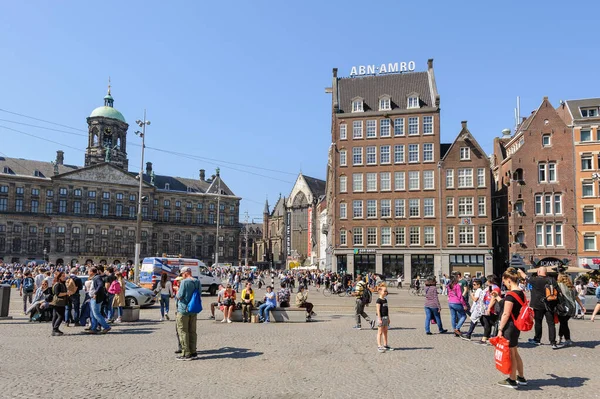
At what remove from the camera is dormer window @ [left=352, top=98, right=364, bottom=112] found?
55.2m

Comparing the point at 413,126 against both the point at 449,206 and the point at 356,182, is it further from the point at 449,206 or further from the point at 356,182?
the point at 449,206

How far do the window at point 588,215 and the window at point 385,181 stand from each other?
18.1 metres

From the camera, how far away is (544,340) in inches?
574

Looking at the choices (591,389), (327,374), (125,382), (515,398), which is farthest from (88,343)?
(591,389)

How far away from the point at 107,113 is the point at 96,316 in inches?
4068

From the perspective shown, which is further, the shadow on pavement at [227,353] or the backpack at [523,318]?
the shadow on pavement at [227,353]

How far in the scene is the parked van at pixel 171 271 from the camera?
35.9 metres

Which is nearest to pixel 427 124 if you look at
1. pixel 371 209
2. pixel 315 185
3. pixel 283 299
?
pixel 371 209

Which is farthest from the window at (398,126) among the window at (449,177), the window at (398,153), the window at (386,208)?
the window at (386,208)

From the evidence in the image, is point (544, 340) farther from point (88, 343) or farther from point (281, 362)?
point (88, 343)

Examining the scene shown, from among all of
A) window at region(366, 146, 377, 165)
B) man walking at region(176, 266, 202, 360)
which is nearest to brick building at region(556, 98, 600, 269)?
window at region(366, 146, 377, 165)

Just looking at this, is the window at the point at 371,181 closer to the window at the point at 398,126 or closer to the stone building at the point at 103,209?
the window at the point at 398,126

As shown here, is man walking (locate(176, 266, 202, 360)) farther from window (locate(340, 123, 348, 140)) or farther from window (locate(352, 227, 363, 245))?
window (locate(340, 123, 348, 140))

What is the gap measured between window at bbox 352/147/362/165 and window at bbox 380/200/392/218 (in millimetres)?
4796
